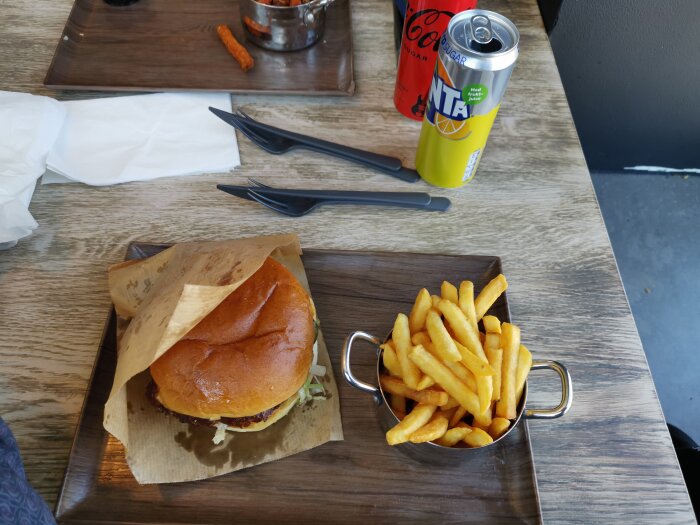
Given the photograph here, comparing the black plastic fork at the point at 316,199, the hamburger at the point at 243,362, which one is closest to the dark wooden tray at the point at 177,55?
the black plastic fork at the point at 316,199

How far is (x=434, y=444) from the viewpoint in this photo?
865 millimetres

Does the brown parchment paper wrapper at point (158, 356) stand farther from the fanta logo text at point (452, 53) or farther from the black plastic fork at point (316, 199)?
the fanta logo text at point (452, 53)

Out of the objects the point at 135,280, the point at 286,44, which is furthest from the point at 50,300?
the point at 286,44

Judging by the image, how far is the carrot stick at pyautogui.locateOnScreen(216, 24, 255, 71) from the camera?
4.80ft

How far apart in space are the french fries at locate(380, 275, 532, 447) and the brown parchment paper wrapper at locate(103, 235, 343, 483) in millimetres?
193

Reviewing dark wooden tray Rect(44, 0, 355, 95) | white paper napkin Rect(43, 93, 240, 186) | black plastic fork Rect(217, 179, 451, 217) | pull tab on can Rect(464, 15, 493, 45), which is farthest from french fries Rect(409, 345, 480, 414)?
dark wooden tray Rect(44, 0, 355, 95)

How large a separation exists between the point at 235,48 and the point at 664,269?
194cm

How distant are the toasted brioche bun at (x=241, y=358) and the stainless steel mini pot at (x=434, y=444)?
0.12 meters

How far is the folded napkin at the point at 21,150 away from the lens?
116 centimetres

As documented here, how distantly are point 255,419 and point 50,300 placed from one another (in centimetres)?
51

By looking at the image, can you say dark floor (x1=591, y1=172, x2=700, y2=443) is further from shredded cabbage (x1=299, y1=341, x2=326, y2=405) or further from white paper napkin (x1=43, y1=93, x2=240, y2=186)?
white paper napkin (x1=43, y1=93, x2=240, y2=186)

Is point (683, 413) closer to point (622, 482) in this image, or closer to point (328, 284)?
point (622, 482)

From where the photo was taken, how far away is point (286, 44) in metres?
1.50

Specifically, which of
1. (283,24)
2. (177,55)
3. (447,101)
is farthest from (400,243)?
(177,55)
